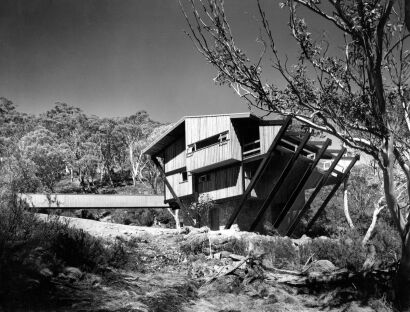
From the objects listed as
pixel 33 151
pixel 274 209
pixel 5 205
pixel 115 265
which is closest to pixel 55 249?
pixel 115 265

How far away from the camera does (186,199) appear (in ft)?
101

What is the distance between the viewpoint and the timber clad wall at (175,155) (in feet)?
100

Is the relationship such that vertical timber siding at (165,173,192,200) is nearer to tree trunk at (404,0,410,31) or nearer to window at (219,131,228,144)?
window at (219,131,228,144)

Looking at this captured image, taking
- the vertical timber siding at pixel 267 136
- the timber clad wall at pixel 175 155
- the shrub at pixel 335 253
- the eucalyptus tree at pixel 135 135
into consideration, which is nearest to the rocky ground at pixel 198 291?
the shrub at pixel 335 253

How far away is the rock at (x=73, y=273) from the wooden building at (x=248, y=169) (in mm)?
15379

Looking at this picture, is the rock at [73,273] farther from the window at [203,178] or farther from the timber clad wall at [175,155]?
the timber clad wall at [175,155]

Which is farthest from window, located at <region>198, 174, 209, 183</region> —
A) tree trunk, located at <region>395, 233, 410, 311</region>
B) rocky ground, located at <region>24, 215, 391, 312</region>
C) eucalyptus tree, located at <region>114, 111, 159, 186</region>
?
eucalyptus tree, located at <region>114, 111, 159, 186</region>

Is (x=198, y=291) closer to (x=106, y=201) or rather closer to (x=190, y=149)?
(x=190, y=149)

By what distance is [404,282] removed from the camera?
24.4 ft

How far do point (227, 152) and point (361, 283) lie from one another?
55.7ft

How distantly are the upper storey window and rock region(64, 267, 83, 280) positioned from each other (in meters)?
18.1

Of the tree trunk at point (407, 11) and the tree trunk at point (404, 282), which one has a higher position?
the tree trunk at point (407, 11)

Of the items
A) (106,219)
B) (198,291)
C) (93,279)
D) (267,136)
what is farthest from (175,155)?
(93,279)

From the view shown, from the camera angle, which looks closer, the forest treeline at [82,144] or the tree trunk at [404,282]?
the tree trunk at [404,282]
